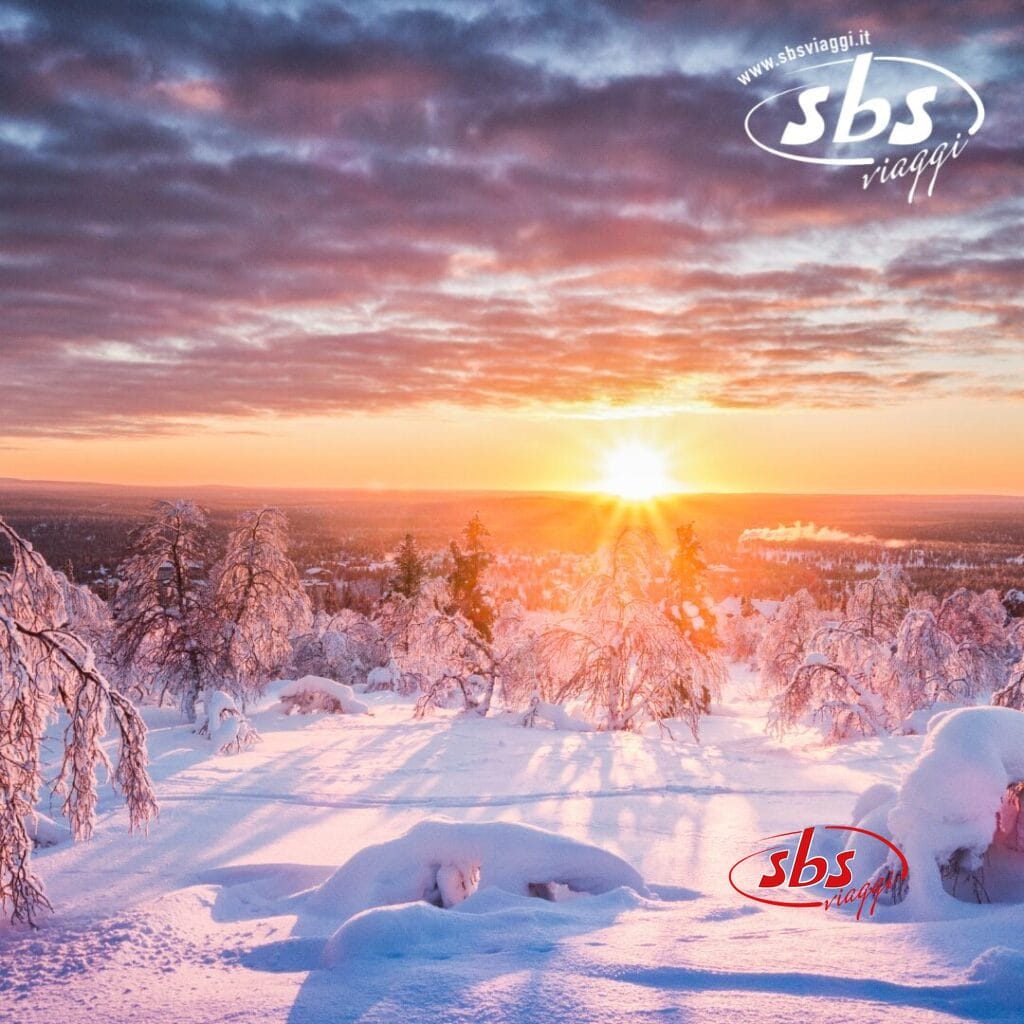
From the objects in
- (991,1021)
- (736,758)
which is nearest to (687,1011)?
(991,1021)

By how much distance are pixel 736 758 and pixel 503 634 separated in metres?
14.8

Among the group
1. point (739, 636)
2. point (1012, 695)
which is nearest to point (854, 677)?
point (1012, 695)

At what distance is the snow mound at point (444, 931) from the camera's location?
5754 millimetres

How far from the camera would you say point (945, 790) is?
655 centimetres

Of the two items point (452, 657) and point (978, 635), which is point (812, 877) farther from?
point (978, 635)

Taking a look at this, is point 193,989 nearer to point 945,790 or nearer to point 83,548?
point 945,790

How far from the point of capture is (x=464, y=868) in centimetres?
756

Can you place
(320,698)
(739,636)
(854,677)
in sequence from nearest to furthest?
(854,677), (320,698), (739,636)

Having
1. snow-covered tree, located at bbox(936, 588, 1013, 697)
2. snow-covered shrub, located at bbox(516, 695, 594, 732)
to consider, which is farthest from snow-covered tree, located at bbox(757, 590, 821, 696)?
snow-covered shrub, located at bbox(516, 695, 594, 732)

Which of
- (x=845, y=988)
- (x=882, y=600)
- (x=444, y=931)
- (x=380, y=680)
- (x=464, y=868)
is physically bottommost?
(x=380, y=680)

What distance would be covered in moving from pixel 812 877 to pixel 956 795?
2123 millimetres

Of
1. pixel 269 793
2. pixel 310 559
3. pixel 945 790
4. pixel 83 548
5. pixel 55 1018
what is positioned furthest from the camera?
pixel 310 559

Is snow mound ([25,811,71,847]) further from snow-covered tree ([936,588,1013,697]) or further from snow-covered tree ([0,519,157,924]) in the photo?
snow-covered tree ([936,588,1013,697])

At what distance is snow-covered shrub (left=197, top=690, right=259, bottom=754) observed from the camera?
16344 mm
